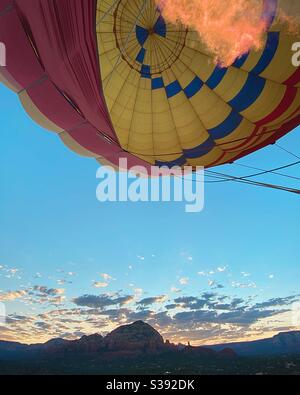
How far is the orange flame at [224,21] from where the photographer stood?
4.58m

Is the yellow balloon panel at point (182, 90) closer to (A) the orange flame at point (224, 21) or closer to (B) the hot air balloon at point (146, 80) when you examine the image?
(B) the hot air balloon at point (146, 80)

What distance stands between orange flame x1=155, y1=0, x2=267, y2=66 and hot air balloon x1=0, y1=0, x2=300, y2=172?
4.4 inches

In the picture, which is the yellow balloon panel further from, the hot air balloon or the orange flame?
the orange flame

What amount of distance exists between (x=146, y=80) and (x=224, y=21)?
5.01 feet

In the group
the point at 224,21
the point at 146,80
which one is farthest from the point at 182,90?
the point at 224,21

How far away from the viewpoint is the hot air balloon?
4.61 metres

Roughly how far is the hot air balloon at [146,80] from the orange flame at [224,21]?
0.36 ft

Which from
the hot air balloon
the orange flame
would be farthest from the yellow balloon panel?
the orange flame

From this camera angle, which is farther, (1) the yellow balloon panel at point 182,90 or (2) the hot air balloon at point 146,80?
(1) the yellow balloon panel at point 182,90

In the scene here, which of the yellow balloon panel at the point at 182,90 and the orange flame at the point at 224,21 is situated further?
the yellow balloon panel at the point at 182,90

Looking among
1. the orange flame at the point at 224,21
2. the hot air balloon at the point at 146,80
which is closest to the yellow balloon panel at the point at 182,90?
the hot air balloon at the point at 146,80

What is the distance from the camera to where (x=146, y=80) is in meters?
5.82
